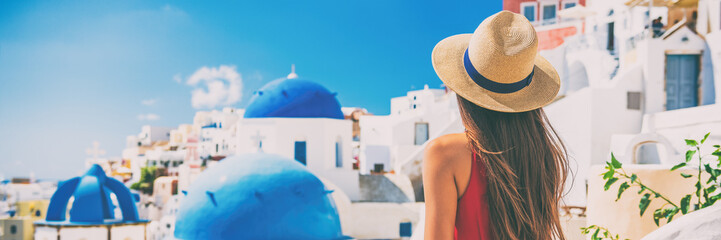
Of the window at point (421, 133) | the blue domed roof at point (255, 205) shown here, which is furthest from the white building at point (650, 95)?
→ the window at point (421, 133)

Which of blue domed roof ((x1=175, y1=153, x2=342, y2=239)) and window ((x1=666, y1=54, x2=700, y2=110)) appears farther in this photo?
window ((x1=666, y1=54, x2=700, y2=110))

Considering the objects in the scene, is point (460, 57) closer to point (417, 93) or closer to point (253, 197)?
point (253, 197)

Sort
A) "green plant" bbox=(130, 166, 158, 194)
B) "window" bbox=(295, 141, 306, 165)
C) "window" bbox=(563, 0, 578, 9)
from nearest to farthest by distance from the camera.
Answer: "window" bbox=(295, 141, 306, 165), "window" bbox=(563, 0, 578, 9), "green plant" bbox=(130, 166, 158, 194)

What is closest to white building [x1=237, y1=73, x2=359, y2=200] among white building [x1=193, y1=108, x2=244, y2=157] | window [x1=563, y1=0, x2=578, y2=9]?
window [x1=563, y1=0, x2=578, y2=9]

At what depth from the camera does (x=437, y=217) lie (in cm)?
162

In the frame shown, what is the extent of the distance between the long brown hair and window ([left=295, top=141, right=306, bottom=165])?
45.7 ft

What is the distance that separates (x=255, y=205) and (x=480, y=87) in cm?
978

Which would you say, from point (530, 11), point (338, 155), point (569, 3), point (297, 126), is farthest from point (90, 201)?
point (569, 3)

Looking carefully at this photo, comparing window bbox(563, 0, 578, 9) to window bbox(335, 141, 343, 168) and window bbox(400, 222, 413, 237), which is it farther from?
window bbox(400, 222, 413, 237)

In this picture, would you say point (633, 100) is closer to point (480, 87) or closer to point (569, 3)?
point (569, 3)

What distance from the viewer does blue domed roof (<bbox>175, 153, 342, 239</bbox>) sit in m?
10.9

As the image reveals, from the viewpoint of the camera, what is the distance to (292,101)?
1543 cm

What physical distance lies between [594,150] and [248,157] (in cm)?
821

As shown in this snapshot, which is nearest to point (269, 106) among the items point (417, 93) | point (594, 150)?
point (594, 150)
